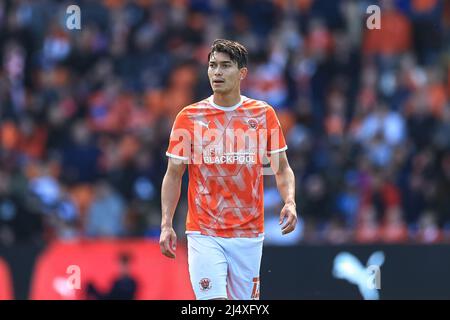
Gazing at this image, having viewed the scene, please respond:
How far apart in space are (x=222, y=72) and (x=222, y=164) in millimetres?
747

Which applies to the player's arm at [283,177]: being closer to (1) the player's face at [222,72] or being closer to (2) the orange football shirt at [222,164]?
(2) the orange football shirt at [222,164]

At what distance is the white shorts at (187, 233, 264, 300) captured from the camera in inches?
364

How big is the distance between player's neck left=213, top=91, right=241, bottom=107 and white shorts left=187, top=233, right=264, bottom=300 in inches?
43.5

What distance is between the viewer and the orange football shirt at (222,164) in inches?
370

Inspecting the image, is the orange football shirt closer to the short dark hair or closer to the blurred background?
the short dark hair

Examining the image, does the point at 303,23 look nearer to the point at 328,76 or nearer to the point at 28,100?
the point at 328,76

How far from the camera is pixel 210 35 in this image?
19422 millimetres

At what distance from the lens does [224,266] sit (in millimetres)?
9328

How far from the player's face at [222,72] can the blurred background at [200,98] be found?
4.99 m

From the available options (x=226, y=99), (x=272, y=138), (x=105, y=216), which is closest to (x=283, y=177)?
(x=272, y=138)

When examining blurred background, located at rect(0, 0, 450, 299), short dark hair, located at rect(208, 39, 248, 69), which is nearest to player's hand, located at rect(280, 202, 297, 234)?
short dark hair, located at rect(208, 39, 248, 69)

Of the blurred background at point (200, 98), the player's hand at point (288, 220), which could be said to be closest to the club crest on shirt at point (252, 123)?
the player's hand at point (288, 220)

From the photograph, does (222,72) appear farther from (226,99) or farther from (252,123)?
(252,123)

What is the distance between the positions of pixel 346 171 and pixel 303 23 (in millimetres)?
3706
